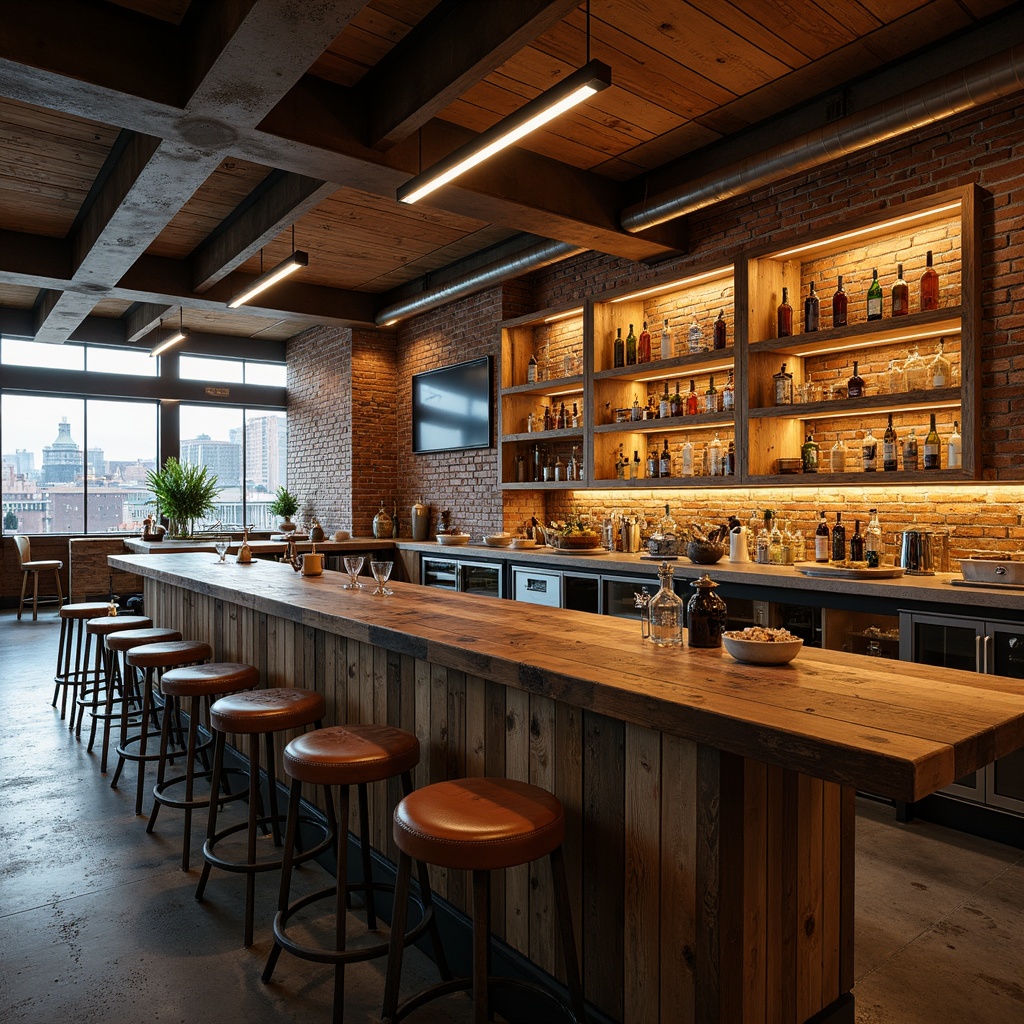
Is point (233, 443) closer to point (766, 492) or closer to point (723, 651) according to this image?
point (766, 492)

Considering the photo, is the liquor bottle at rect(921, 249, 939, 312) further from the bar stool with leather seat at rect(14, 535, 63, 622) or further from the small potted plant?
the bar stool with leather seat at rect(14, 535, 63, 622)

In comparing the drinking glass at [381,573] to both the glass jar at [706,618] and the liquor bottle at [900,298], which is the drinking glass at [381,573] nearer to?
the glass jar at [706,618]

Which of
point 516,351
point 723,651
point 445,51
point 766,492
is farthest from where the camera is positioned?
point 516,351

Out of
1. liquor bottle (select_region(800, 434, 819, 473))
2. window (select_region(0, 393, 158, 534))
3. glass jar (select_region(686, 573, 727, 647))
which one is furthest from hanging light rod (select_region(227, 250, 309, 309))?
window (select_region(0, 393, 158, 534))

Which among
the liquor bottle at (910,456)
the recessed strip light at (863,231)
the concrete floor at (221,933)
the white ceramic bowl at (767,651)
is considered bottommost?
the concrete floor at (221,933)

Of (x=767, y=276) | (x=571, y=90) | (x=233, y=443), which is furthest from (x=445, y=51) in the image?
(x=233, y=443)

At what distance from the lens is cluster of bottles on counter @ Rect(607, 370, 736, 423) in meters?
5.09

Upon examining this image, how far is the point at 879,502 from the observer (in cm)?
447

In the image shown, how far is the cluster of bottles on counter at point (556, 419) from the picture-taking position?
650cm

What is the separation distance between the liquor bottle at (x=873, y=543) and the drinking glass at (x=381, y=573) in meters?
2.65

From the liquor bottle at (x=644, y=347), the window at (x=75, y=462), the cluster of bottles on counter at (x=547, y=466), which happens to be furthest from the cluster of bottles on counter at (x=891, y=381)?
the window at (x=75, y=462)

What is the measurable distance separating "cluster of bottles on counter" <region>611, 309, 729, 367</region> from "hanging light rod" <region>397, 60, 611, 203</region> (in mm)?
2165

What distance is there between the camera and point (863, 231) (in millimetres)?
4223

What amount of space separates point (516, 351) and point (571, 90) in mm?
4055
